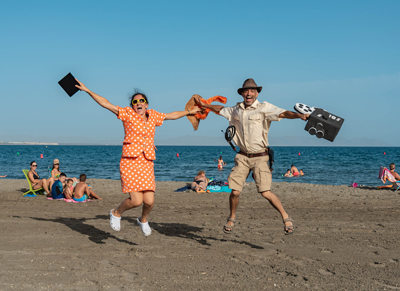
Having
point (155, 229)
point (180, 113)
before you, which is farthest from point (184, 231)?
point (180, 113)

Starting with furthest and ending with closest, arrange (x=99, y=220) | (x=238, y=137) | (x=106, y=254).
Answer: (x=99, y=220) < (x=238, y=137) < (x=106, y=254)

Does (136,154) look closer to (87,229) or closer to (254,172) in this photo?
(254,172)

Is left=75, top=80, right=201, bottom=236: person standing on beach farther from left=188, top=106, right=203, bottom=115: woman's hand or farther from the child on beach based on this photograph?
the child on beach

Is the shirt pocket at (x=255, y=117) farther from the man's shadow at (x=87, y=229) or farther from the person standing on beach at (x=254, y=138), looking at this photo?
the man's shadow at (x=87, y=229)

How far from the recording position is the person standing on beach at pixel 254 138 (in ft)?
18.6

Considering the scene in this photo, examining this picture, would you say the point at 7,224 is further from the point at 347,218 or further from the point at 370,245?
the point at 347,218

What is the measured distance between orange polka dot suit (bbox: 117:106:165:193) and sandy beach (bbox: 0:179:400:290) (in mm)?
993

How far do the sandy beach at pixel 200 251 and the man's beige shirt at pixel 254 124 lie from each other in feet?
5.09

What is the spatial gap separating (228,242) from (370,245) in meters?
2.20

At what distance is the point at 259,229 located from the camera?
727 cm

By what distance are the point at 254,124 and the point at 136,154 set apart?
5.81ft

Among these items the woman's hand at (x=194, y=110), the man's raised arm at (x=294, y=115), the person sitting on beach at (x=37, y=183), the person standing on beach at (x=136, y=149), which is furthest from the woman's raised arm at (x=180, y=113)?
the person sitting on beach at (x=37, y=183)

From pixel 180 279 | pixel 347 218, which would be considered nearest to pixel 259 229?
pixel 347 218

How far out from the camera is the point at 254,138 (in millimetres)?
5742
